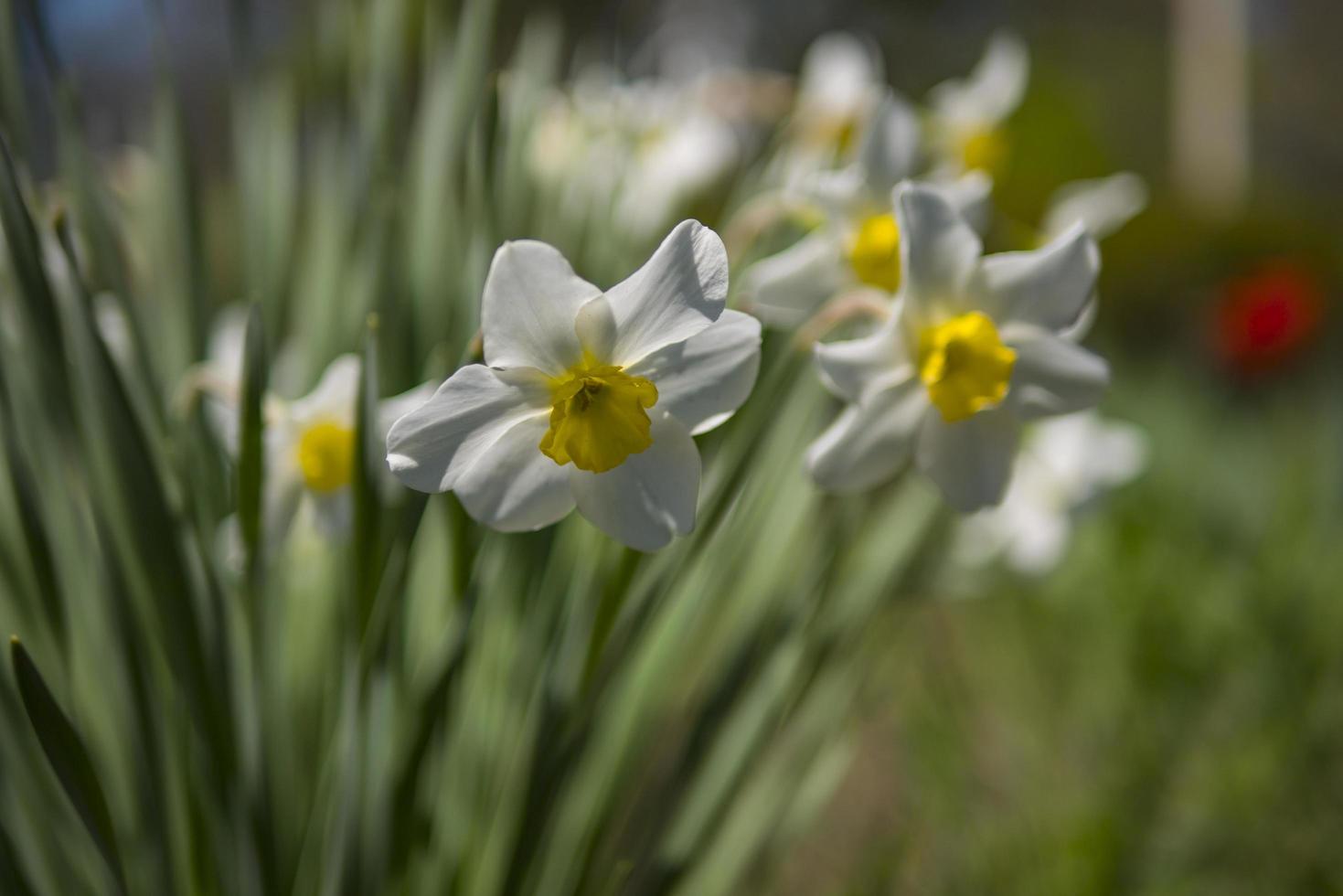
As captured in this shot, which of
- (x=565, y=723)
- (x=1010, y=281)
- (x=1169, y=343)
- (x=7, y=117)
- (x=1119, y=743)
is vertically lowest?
(x=1169, y=343)

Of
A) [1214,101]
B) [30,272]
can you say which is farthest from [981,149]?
[1214,101]

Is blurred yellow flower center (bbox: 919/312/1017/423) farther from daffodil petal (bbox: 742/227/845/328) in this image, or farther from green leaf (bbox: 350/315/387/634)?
green leaf (bbox: 350/315/387/634)

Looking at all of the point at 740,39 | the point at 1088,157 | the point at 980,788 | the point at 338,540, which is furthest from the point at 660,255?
the point at 740,39

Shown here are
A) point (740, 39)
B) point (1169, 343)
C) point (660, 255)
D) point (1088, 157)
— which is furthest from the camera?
point (740, 39)

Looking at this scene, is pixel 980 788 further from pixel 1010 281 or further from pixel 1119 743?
Answer: pixel 1010 281

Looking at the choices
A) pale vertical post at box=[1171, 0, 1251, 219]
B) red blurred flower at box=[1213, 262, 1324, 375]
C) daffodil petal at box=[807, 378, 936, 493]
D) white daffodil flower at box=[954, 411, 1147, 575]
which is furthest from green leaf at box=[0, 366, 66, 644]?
pale vertical post at box=[1171, 0, 1251, 219]

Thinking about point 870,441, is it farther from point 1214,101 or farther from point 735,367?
point 1214,101

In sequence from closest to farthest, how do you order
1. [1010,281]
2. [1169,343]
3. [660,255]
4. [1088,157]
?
[660,255] < [1010,281] < [1169,343] < [1088,157]
